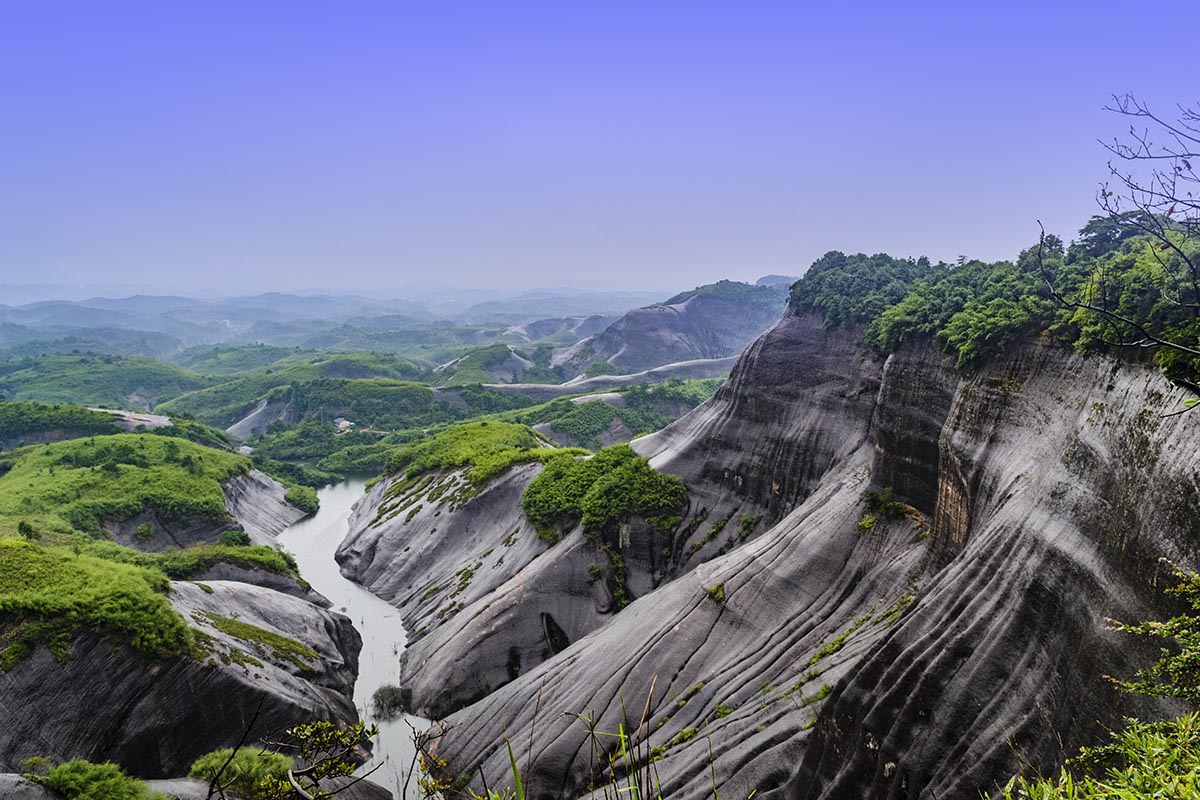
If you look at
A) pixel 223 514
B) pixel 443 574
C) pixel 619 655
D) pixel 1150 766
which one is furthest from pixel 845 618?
pixel 223 514

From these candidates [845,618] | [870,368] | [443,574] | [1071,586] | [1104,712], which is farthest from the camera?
[443,574]

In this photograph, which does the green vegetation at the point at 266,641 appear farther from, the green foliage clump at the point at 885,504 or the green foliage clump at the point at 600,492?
the green foliage clump at the point at 885,504

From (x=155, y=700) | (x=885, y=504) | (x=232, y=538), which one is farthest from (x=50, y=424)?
(x=885, y=504)

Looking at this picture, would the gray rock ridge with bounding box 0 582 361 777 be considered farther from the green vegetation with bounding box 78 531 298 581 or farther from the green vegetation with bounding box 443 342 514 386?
the green vegetation with bounding box 443 342 514 386

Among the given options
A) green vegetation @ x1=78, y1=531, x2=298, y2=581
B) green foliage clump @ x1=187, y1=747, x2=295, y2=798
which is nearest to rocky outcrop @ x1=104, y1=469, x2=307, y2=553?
green vegetation @ x1=78, y1=531, x2=298, y2=581

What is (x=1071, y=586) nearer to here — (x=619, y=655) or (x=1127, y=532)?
(x=1127, y=532)

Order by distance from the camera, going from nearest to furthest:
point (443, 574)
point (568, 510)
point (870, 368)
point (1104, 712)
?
1. point (1104, 712)
2. point (870, 368)
3. point (568, 510)
4. point (443, 574)
